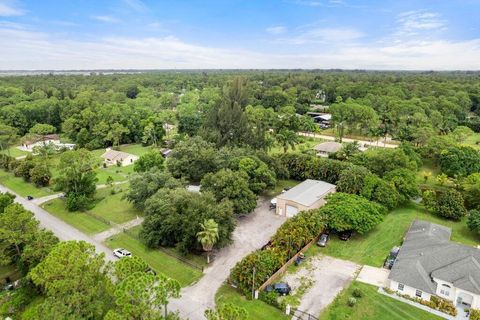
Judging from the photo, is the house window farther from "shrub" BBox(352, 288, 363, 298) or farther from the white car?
the white car

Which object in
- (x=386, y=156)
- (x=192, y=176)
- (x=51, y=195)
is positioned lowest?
(x=51, y=195)

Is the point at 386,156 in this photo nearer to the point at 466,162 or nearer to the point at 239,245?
the point at 466,162

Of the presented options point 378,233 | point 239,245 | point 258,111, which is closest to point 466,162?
point 378,233

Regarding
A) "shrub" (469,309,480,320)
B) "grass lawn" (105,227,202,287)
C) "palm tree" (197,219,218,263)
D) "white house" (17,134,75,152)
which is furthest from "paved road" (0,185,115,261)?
"white house" (17,134,75,152)

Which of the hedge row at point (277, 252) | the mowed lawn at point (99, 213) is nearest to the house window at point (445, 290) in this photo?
the hedge row at point (277, 252)

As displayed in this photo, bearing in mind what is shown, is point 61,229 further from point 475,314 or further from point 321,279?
point 475,314

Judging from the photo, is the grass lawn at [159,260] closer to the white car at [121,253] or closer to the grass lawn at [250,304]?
the white car at [121,253]
